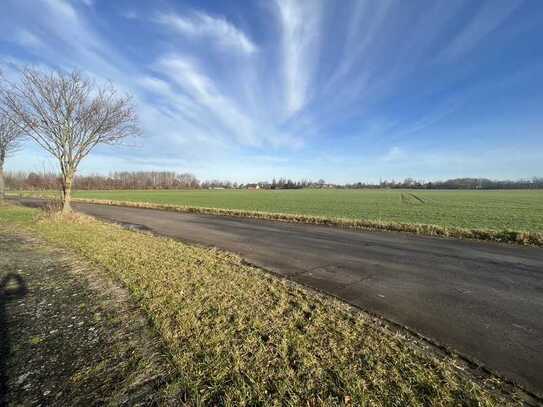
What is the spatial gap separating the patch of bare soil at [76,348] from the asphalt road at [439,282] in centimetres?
344

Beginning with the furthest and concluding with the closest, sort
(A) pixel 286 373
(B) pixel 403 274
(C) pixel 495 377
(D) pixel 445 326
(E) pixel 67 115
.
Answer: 1. (E) pixel 67 115
2. (B) pixel 403 274
3. (D) pixel 445 326
4. (C) pixel 495 377
5. (A) pixel 286 373

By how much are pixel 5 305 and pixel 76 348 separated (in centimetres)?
Answer: 208

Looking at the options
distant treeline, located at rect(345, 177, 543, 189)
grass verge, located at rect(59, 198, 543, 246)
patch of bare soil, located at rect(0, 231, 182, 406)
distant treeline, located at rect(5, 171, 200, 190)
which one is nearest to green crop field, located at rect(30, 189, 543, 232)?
grass verge, located at rect(59, 198, 543, 246)

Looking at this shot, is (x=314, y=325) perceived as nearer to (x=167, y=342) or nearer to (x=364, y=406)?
(x=364, y=406)

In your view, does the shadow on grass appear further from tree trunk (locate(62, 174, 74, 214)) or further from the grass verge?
the grass verge

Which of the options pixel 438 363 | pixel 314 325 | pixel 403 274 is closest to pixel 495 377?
pixel 438 363

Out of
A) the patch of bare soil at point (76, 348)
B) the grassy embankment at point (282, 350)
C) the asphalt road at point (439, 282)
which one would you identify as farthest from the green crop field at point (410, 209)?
the patch of bare soil at point (76, 348)

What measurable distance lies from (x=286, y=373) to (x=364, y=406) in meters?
0.76

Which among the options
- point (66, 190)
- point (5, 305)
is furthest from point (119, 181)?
point (5, 305)

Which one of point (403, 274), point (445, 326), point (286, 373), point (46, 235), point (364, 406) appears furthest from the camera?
point (46, 235)

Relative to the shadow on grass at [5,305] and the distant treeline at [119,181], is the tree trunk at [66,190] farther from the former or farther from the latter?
the distant treeline at [119,181]

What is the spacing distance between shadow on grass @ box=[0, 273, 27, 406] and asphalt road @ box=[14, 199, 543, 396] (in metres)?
4.55

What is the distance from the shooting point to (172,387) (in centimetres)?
221

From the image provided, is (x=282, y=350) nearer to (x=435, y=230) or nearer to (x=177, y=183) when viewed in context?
(x=435, y=230)
